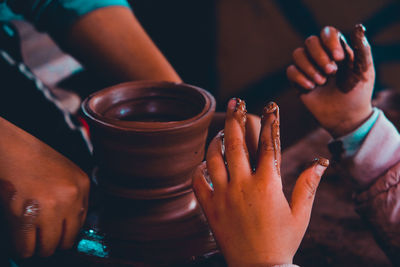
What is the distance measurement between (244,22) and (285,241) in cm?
253

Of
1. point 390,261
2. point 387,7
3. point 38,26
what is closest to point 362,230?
point 390,261

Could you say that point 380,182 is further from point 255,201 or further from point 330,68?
point 255,201

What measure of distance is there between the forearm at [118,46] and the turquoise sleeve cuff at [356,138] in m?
0.53

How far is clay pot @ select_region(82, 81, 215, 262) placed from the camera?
2.24 ft

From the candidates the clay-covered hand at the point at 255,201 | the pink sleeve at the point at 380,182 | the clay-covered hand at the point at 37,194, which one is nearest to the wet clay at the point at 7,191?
the clay-covered hand at the point at 37,194

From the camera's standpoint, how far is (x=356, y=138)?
1.01 metres

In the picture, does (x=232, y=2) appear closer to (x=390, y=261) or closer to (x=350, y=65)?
(x=350, y=65)

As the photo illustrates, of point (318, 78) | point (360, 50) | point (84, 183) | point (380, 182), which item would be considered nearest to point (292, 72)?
point (318, 78)

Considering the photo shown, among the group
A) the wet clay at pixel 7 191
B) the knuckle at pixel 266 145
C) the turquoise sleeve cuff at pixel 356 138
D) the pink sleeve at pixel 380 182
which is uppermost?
the wet clay at pixel 7 191

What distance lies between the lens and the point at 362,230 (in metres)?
1.02

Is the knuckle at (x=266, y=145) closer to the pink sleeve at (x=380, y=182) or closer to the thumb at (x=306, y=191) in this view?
the thumb at (x=306, y=191)

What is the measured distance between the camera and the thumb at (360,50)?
902mm

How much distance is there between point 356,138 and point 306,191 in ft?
1.63

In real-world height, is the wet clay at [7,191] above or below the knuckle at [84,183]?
above
